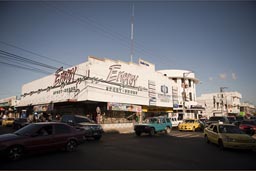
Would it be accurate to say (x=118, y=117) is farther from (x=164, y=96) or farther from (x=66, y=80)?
(x=164, y=96)

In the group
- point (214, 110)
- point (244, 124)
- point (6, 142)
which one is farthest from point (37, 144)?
point (214, 110)

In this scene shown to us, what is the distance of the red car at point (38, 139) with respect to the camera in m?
7.90

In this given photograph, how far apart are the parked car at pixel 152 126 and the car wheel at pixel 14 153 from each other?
490 inches

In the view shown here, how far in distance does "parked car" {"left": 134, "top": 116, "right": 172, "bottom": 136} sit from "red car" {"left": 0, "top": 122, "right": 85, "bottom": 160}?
911cm

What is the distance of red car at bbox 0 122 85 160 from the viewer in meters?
7.90

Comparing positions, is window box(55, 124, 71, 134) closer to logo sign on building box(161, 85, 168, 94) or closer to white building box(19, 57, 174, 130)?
white building box(19, 57, 174, 130)

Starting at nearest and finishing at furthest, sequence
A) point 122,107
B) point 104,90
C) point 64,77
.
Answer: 1. point 104,90
2. point 122,107
3. point 64,77

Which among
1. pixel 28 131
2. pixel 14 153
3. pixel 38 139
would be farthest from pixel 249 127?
pixel 14 153

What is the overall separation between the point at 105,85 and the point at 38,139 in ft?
64.9

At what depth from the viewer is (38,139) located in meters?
8.77

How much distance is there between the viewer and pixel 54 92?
33.9m

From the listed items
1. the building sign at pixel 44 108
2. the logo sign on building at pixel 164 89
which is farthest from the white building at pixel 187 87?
the building sign at pixel 44 108

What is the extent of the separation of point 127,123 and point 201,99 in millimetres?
58156

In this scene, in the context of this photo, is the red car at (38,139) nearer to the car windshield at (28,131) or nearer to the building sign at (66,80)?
the car windshield at (28,131)
